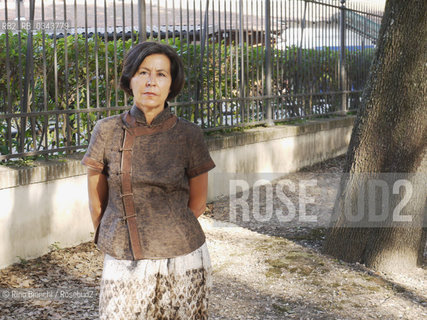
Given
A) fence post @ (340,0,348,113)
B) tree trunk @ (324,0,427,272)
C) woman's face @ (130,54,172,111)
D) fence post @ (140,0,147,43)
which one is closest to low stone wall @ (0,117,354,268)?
fence post @ (140,0,147,43)

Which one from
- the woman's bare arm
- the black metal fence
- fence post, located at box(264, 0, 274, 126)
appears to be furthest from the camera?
fence post, located at box(264, 0, 274, 126)

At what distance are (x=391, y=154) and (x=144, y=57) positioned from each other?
351cm

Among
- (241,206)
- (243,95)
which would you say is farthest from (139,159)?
(243,95)

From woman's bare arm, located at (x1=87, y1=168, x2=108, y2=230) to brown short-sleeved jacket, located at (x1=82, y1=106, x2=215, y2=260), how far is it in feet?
0.13

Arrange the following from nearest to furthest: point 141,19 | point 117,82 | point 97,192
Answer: point 97,192
point 117,82
point 141,19

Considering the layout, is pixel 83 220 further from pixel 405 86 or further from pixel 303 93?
pixel 303 93

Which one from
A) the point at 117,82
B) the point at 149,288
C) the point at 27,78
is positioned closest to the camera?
the point at 149,288

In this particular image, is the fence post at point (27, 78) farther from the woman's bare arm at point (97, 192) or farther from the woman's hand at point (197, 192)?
the woman's hand at point (197, 192)

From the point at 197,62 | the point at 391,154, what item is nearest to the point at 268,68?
the point at 197,62

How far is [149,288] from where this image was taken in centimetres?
266

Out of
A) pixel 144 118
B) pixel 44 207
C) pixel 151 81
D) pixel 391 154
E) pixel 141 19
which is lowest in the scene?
pixel 44 207

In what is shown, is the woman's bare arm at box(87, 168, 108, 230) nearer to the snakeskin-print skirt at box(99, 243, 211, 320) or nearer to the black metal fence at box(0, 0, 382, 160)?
the snakeskin-print skirt at box(99, 243, 211, 320)

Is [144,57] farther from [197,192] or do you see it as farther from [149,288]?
[149,288]

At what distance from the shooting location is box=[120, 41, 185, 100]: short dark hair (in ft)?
8.79
